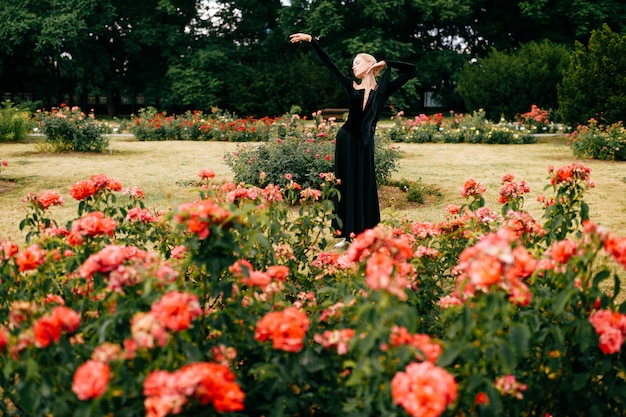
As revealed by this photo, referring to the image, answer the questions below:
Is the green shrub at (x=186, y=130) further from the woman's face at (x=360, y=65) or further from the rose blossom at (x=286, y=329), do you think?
the rose blossom at (x=286, y=329)

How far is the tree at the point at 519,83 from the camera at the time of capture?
19.7m

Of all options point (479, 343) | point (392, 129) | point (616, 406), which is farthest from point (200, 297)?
point (392, 129)

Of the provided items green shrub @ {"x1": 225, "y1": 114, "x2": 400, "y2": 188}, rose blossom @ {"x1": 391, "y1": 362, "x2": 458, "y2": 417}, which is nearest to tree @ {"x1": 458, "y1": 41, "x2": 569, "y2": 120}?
green shrub @ {"x1": 225, "y1": 114, "x2": 400, "y2": 188}

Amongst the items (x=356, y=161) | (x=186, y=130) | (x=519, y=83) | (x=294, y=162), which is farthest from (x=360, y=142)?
(x=519, y=83)

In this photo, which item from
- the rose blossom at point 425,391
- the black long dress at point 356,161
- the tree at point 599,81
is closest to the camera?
the rose blossom at point 425,391

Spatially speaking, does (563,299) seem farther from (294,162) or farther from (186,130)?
(186,130)

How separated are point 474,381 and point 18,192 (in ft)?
27.0

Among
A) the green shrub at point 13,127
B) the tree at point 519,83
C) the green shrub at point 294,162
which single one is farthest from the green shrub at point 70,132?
the tree at point 519,83

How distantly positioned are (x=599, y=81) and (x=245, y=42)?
25048 millimetres

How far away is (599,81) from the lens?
13602mm

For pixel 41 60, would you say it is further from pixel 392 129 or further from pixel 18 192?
pixel 18 192

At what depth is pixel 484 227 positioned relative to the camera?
11.4ft

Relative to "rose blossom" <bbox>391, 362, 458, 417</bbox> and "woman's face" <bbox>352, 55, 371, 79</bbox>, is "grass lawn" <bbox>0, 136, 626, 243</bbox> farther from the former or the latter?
"rose blossom" <bbox>391, 362, 458, 417</bbox>

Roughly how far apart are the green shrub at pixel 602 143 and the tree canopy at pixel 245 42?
14796 mm
